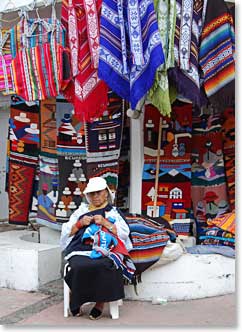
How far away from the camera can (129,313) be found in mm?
4004

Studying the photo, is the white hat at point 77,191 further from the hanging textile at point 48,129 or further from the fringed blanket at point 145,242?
the fringed blanket at point 145,242

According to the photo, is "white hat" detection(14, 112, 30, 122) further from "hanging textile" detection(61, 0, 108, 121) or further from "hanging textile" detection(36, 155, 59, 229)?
"hanging textile" detection(61, 0, 108, 121)

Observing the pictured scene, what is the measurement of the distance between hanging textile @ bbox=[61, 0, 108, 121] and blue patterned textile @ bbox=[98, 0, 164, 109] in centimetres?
27

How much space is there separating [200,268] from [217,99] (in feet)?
4.84

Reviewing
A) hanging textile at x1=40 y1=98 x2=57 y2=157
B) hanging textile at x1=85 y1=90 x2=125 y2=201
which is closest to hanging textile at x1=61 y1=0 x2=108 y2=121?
hanging textile at x1=85 y1=90 x2=125 y2=201

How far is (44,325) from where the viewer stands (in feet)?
12.4

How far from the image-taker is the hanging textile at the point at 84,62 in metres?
4.43

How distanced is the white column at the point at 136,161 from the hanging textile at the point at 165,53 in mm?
1125

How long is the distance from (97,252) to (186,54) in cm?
176

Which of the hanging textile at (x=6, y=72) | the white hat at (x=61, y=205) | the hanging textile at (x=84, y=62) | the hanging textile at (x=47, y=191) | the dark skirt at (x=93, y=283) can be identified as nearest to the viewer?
the dark skirt at (x=93, y=283)

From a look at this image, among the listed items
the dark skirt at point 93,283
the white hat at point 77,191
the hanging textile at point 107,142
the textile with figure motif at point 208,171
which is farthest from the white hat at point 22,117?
the dark skirt at point 93,283

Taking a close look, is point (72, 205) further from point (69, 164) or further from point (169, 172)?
point (169, 172)

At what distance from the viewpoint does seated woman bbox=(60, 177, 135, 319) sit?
3750mm

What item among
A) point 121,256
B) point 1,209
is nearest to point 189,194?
point 121,256
